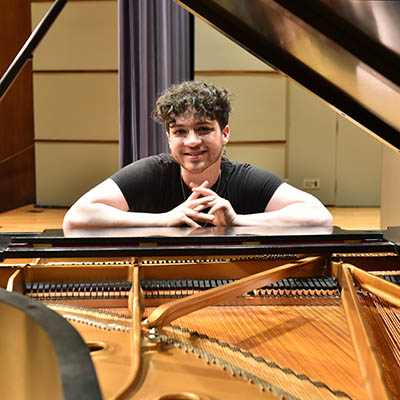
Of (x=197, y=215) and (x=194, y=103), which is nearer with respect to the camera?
(x=197, y=215)

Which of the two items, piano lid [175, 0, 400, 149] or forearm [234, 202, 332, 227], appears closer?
piano lid [175, 0, 400, 149]

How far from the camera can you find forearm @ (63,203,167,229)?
7.05ft

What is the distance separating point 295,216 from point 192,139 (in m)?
0.52

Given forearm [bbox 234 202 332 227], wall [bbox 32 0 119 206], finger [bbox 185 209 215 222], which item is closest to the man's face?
forearm [bbox 234 202 332 227]

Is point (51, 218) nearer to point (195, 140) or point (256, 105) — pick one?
point (256, 105)

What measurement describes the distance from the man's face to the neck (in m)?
0.07

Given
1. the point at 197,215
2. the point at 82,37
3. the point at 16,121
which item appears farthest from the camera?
the point at 16,121

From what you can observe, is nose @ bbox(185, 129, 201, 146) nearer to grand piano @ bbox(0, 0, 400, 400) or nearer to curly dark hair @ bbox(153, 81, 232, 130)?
curly dark hair @ bbox(153, 81, 232, 130)

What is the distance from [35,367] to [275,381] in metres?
0.58

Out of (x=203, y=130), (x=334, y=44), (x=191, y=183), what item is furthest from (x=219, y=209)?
(x=334, y=44)

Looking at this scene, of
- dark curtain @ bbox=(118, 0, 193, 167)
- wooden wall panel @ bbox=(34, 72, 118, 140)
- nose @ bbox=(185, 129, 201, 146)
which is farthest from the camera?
wooden wall panel @ bbox=(34, 72, 118, 140)

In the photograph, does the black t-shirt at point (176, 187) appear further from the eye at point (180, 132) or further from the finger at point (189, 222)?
the finger at point (189, 222)

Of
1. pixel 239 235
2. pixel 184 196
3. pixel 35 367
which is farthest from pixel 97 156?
pixel 35 367

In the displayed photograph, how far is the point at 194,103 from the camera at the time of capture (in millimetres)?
2328
